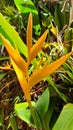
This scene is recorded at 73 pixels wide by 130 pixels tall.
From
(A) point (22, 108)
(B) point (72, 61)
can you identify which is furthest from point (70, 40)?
(A) point (22, 108)

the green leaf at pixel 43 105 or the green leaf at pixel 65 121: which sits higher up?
the green leaf at pixel 65 121

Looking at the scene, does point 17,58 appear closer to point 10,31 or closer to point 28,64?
point 28,64

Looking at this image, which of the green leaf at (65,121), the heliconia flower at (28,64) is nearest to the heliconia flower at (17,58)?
the heliconia flower at (28,64)

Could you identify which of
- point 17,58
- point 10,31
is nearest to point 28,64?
point 17,58

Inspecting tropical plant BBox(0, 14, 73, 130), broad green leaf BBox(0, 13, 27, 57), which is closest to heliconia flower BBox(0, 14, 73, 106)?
tropical plant BBox(0, 14, 73, 130)

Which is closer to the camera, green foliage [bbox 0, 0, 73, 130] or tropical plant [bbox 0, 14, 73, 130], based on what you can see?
tropical plant [bbox 0, 14, 73, 130]

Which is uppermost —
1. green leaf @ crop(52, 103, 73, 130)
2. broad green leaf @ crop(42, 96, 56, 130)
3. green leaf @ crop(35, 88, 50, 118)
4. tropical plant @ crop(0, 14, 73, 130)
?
tropical plant @ crop(0, 14, 73, 130)

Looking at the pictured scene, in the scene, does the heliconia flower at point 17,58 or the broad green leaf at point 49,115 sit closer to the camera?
the heliconia flower at point 17,58

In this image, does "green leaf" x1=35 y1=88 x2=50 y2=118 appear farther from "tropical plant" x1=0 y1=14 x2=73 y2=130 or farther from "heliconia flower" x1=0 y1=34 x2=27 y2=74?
"heliconia flower" x1=0 y1=34 x2=27 y2=74

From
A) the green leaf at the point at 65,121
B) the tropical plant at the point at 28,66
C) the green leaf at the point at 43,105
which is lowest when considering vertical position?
the green leaf at the point at 43,105

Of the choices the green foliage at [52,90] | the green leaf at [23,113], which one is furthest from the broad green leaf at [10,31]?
the green leaf at [23,113]

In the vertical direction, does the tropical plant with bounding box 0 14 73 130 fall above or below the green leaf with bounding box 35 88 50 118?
above

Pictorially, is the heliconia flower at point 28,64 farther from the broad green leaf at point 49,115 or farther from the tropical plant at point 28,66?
the broad green leaf at point 49,115
